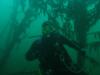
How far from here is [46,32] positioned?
161 inches

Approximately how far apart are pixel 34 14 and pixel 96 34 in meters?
1.50

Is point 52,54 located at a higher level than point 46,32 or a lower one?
lower

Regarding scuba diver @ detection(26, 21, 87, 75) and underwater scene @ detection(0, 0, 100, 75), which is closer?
scuba diver @ detection(26, 21, 87, 75)

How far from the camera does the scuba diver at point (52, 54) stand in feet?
→ 12.0

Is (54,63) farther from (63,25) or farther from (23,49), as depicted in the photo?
(23,49)

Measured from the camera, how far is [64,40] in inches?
159

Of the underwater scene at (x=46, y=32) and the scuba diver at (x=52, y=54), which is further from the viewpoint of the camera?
the underwater scene at (x=46, y=32)

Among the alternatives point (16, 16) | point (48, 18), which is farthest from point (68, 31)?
point (16, 16)

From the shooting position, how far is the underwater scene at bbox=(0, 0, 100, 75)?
13.5 ft

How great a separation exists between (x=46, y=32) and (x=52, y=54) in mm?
463

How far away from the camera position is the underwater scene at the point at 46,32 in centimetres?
411

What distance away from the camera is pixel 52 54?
12.5 ft

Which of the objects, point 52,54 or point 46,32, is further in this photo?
point 46,32

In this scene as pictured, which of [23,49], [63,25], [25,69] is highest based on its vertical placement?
[63,25]
